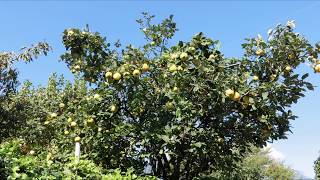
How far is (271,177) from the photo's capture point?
40594 millimetres

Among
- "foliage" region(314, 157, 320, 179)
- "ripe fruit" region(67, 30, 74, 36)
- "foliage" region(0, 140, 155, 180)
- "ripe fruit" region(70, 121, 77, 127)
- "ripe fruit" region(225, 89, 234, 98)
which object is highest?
"ripe fruit" region(67, 30, 74, 36)

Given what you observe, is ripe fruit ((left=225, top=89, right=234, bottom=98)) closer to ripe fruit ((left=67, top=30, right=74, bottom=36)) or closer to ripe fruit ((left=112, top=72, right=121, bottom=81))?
ripe fruit ((left=112, top=72, right=121, bottom=81))

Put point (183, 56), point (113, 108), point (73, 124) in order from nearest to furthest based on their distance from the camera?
1. point (183, 56)
2. point (113, 108)
3. point (73, 124)

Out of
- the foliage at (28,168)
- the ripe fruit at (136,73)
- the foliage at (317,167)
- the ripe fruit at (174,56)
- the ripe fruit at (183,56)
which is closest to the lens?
the foliage at (28,168)

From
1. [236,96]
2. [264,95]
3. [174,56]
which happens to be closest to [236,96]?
[236,96]

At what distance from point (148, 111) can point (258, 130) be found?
2031 millimetres

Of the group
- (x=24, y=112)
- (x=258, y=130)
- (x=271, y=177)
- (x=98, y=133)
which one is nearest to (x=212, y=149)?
(x=258, y=130)

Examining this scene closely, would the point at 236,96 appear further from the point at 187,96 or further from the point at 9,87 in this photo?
the point at 9,87

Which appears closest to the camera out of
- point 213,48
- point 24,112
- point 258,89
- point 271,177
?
point 258,89

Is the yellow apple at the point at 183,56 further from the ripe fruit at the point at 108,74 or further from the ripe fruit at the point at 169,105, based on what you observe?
the ripe fruit at the point at 108,74

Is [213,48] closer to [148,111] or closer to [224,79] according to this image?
[224,79]

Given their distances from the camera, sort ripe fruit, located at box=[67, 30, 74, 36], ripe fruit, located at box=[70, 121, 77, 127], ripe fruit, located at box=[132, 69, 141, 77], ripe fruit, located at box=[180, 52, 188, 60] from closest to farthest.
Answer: ripe fruit, located at box=[180, 52, 188, 60] < ripe fruit, located at box=[132, 69, 141, 77] < ripe fruit, located at box=[67, 30, 74, 36] < ripe fruit, located at box=[70, 121, 77, 127]

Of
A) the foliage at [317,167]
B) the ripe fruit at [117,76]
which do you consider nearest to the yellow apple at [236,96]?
the ripe fruit at [117,76]

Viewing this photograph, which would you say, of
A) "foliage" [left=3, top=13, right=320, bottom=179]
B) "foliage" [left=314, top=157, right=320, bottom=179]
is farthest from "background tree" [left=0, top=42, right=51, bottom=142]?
"foliage" [left=314, top=157, right=320, bottom=179]
